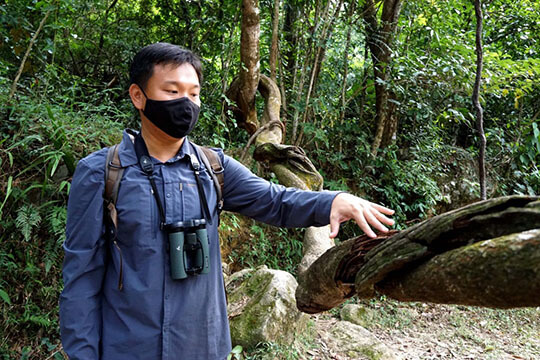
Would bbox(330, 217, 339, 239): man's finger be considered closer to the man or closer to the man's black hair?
the man

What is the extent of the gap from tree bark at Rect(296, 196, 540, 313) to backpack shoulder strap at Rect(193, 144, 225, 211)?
678 mm

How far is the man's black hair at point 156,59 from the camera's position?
69.0 inches

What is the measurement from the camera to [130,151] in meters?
1.72

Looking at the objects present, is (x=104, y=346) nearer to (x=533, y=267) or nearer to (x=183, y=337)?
(x=183, y=337)

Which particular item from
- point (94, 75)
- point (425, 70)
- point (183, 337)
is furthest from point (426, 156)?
point (183, 337)

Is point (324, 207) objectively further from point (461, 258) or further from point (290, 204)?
point (461, 258)

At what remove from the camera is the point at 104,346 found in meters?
1.60

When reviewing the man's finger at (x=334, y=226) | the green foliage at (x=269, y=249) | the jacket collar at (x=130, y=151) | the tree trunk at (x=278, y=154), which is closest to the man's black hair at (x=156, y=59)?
the jacket collar at (x=130, y=151)

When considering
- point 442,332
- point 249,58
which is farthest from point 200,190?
point 442,332

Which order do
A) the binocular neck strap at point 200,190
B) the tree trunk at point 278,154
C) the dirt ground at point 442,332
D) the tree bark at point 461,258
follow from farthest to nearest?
the dirt ground at point 442,332
the tree trunk at point 278,154
the binocular neck strap at point 200,190
the tree bark at point 461,258

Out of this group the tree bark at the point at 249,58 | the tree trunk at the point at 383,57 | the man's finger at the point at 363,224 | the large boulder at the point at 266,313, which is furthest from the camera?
the tree trunk at the point at 383,57

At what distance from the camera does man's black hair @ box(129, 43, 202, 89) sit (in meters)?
1.75

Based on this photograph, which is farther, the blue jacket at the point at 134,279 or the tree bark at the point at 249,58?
the tree bark at the point at 249,58

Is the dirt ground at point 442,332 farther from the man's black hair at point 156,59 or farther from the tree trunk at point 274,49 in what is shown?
the tree trunk at point 274,49
